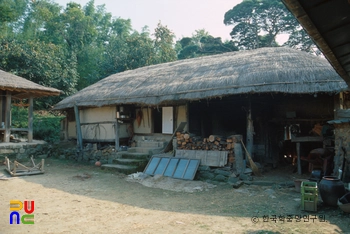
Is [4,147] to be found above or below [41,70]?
below

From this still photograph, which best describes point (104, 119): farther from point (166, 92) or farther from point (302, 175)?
point (302, 175)

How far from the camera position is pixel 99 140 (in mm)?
12500

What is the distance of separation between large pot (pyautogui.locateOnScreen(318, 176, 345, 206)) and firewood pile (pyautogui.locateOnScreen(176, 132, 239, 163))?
312 centimetres

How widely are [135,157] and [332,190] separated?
22.4 ft

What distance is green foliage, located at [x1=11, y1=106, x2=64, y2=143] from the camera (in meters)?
15.8

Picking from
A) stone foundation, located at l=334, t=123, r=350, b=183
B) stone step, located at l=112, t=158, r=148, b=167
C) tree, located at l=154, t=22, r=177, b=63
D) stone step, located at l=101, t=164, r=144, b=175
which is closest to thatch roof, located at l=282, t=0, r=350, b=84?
stone foundation, located at l=334, t=123, r=350, b=183

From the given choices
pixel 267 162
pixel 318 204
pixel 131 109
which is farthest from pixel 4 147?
pixel 318 204

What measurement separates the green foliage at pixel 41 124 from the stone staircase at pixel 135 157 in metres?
7.01

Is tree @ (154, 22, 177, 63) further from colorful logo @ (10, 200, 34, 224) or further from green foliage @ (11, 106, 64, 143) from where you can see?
colorful logo @ (10, 200, 34, 224)

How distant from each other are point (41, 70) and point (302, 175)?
54.4 ft

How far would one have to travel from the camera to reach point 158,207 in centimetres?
558

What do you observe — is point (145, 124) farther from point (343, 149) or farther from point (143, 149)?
point (343, 149)

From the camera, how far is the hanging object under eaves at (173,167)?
8180 millimetres

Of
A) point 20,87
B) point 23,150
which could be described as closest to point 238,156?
point 20,87
